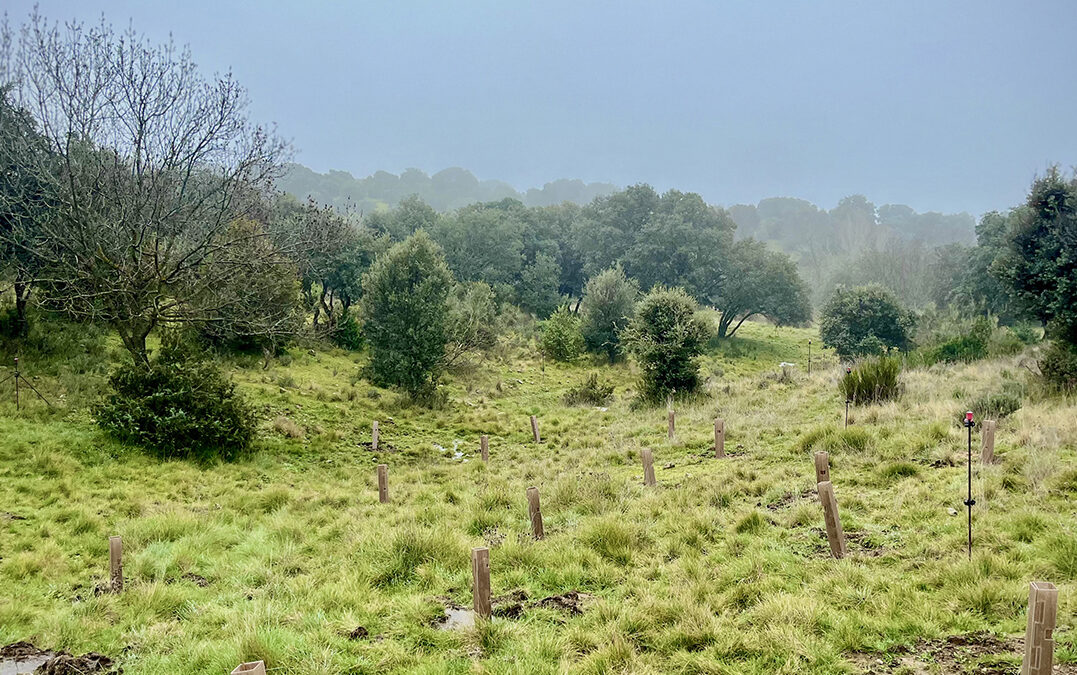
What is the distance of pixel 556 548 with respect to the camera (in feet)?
24.2

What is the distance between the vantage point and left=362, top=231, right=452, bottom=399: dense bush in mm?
22531

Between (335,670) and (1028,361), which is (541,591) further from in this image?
(1028,361)

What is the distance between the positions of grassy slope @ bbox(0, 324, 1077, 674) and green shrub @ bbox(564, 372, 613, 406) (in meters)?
8.88

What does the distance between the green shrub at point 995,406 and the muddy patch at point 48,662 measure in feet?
47.5

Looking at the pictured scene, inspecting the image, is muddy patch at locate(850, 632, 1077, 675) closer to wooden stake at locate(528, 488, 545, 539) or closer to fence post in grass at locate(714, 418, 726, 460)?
wooden stake at locate(528, 488, 545, 539)

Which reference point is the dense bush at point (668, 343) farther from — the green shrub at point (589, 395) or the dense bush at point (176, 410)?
the dense bush at point (176, 410)

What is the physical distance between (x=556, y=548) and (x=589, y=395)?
17.0m

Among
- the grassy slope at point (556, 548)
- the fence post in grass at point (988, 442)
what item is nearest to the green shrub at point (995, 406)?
the grassy slope at point (556, 548)

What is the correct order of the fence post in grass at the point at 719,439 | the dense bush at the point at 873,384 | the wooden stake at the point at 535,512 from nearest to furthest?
the wooden stake at the point at 535,512, the fence post in grass at the point at 719,439, the dense bush at the point at 873,384

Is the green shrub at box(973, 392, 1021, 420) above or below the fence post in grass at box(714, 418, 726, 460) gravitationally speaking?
above

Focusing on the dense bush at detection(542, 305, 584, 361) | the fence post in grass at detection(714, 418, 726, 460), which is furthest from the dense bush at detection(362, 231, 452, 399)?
the fence post in grass at detection(714, 418, 726, 460)

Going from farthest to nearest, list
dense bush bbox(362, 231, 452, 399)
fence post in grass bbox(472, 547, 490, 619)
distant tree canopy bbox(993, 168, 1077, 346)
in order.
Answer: dense bush bbox(362, 231, 452, 399)
distant tree canopy bbox(993, 168, 1077, 346)
fence post in grass bbox(472, 547, 490, 619)

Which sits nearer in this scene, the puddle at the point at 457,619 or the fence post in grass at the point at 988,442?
the puddle at the point at 457,619

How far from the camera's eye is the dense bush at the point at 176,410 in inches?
523
